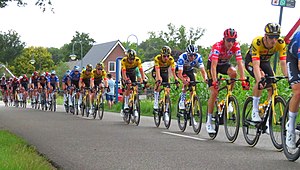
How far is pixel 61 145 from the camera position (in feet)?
33.0

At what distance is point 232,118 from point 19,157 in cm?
415

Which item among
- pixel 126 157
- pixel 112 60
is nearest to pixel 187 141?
pixel 126 157

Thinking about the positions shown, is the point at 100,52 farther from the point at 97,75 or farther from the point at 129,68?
the point at 129,68

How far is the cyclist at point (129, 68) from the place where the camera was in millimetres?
14781

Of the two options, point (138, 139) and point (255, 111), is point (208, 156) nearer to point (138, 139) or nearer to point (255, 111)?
point (255, 111)

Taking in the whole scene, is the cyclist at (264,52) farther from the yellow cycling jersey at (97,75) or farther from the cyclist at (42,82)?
the cyclist at (42,82)

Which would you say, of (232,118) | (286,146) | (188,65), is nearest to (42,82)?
(188,65)

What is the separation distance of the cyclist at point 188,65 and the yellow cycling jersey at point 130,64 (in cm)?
197

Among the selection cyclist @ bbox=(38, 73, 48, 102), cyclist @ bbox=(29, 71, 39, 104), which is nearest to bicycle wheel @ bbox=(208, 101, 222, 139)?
cyclist @ bbox=(38, 73, 48, 102)

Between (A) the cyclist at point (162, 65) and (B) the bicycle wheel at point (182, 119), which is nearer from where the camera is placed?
(B) the bicycle wheel at point (182, 119)

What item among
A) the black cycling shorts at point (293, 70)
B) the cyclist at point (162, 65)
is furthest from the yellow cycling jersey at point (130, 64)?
the black cycling shorts at point (293, 70)

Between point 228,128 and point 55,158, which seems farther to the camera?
point 228,128

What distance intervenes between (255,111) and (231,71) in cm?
198

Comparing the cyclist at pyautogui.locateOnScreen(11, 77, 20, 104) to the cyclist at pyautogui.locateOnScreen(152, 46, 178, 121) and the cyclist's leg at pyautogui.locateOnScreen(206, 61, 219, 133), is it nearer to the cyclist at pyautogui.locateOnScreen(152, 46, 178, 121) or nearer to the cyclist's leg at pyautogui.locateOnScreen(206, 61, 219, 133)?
the cyclist at pyautogui.locateOnScreen(152, 46, 178, 121)
